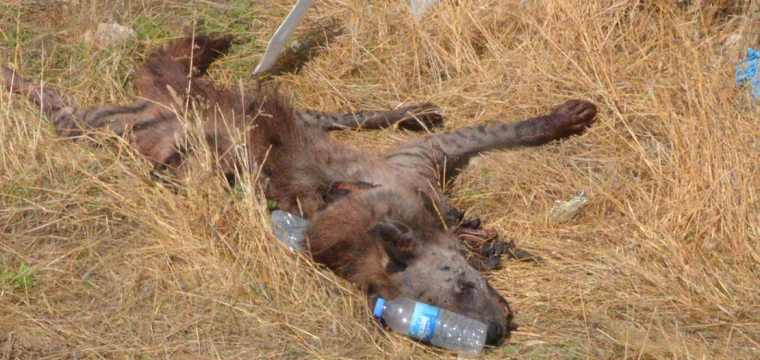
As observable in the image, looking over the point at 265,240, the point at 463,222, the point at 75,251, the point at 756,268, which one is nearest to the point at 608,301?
the point at 756,268

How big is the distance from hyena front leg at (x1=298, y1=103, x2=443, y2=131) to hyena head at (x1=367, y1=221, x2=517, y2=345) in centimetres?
107

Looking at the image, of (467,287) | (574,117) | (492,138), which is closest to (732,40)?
(574,117)

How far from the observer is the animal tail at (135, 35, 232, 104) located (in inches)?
221

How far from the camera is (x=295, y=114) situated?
18.2ft

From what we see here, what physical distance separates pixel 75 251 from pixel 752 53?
382 cm

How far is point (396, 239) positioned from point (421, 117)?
1272 mm

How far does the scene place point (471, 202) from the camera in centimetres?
517

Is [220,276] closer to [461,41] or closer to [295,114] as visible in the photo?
[295,114]

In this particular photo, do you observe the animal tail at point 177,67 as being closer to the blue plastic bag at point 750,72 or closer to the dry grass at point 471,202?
the dry grass at point 471,202

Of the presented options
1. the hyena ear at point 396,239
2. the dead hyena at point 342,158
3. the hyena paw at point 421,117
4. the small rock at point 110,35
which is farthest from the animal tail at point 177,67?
the hyena ear at point 396,239

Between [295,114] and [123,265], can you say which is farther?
[295,114]

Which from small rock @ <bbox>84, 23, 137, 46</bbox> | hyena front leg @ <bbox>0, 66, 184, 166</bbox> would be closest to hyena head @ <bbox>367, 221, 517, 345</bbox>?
hyena front leg @ <bbox>0, 66, 184, 166</bbox>

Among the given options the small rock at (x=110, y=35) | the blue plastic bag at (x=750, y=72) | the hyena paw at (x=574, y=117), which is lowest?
the small rock at (x=110, y=35)

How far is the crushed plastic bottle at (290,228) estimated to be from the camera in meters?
4.62
